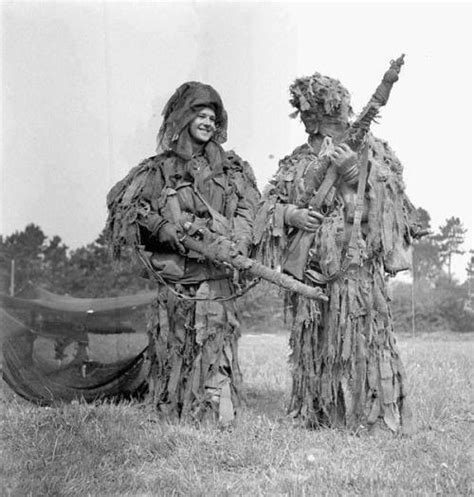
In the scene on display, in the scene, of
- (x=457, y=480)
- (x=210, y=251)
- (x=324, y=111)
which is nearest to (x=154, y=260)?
(x=210, y=251)

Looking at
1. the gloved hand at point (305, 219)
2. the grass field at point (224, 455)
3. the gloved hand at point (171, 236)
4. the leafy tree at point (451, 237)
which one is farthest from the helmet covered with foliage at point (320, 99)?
the leafy tree at point (451, 237)

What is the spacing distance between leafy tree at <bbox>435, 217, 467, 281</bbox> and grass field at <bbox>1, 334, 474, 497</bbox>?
525 centimetres

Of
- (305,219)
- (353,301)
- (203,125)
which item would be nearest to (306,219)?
(305,219)

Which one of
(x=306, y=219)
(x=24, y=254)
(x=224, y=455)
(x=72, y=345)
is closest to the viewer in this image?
(x=224, y=455)

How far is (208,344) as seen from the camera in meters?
4.26

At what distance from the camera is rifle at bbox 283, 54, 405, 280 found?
323cm

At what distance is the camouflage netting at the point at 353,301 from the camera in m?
3.72

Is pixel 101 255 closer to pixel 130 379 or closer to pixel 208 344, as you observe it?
pixel 130 379

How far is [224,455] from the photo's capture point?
11.1ft

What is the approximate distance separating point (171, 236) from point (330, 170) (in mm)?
1119

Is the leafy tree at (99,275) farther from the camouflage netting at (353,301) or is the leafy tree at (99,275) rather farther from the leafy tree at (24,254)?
the camouflage netting at (353,301)

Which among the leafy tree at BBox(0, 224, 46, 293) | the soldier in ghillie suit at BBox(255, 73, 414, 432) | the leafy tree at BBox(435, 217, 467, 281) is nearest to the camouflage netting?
the soldier in ghillie suit at BBox(255, 73, 414, 432)

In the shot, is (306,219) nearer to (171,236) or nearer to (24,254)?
(171,236)

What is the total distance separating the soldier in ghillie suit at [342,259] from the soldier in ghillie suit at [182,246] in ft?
1.59
